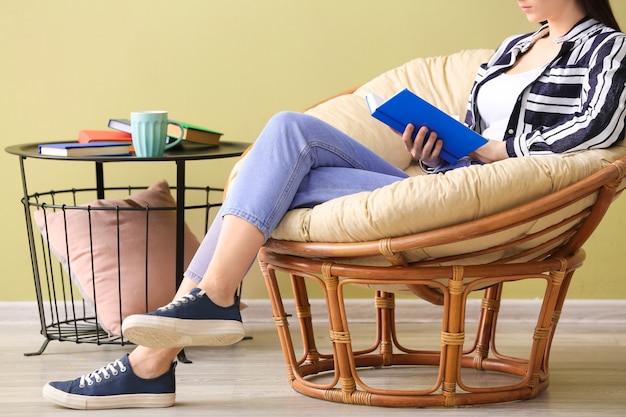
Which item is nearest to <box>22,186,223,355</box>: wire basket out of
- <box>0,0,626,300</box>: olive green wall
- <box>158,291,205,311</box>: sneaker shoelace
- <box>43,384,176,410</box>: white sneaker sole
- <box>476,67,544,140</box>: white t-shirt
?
<box>0,0,626,300</box>: olive green wall

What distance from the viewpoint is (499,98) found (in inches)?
75.2

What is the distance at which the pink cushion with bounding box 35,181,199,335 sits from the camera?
2.20m

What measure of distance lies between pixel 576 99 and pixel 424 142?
32 cm

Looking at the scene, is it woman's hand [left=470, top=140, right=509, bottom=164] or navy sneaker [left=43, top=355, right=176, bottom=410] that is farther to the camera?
woman's hand [left=470, top=140, right=509, bottom=164]

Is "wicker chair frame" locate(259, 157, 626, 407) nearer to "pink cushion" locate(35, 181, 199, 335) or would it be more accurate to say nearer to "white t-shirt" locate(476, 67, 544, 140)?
"white t-shirt" locate(476, 67, 544, 140)

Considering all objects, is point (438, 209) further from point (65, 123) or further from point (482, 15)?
point (65, 123)

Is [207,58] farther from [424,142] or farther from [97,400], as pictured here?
[97,400]

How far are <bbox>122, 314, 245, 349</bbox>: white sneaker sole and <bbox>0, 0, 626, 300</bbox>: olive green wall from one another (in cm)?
108

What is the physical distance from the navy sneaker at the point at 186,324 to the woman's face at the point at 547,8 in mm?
899

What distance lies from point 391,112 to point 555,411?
662 mm

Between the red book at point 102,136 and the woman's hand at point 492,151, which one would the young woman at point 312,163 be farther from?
the red book at point 102,136

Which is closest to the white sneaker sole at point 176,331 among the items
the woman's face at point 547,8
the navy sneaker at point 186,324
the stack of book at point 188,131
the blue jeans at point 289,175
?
the navy sneaker at point 186,324

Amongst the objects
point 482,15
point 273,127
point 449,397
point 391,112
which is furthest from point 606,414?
point 482,15

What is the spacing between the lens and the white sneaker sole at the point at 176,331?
1487 mm
